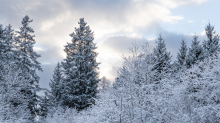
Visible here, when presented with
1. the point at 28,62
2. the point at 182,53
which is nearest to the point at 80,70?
the point at 28,62

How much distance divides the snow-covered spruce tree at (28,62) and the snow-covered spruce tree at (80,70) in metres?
4.47

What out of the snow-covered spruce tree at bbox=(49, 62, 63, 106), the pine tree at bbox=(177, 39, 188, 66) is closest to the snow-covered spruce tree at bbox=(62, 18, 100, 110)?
the snow-covered spruce tree at bbox=(49, 62, 63, 106)

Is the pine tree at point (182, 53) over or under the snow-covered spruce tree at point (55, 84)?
over

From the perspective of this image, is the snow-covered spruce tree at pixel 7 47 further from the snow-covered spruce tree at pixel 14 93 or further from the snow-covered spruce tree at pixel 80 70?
the snow-covered spruce tree at pixel 80 70

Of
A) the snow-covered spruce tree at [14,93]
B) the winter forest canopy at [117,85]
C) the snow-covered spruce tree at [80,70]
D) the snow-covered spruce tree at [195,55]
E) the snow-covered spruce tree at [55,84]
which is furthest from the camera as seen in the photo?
the snow-covered spruce tree at [55,84]

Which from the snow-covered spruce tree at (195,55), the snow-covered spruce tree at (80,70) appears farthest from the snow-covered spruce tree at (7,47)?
the snow-covered spruce tree at (195,55)

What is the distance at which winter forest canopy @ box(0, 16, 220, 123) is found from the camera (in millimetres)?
9719

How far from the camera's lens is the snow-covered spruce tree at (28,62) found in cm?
2548

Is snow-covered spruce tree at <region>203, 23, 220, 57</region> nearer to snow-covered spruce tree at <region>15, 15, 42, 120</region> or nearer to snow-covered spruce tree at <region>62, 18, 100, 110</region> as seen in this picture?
snow-covered spruce tree at <region>62, 18, 100, 110</region>

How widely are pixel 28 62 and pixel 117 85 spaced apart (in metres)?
18.4

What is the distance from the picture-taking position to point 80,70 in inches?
1153

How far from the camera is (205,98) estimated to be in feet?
37.1

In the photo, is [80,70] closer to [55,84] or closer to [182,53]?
[55,84]

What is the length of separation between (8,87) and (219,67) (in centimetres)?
2163
